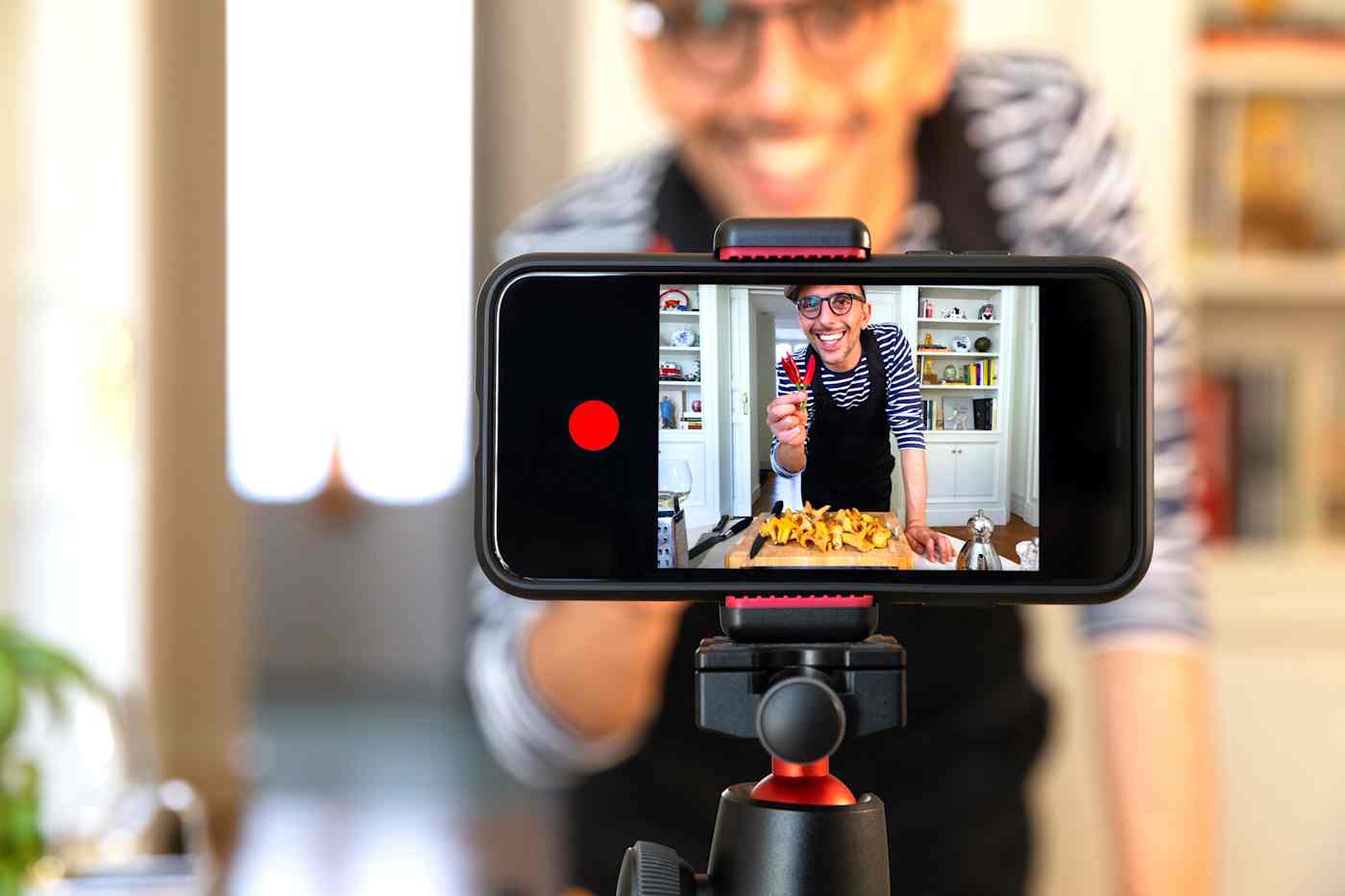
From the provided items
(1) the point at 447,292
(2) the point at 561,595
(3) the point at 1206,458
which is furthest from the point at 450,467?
(2) the point at 561,595

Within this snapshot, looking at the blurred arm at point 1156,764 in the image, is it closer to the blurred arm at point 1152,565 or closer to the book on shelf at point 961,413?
the blurred arm at point 1152,565

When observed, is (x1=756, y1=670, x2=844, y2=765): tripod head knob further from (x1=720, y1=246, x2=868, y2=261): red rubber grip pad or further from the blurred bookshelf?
the blurred bookshelf

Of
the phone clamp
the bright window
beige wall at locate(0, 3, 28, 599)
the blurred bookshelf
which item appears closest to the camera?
the phone clamp

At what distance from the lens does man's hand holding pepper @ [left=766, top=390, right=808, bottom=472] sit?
0.43 m

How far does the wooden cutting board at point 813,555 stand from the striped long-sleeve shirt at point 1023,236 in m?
0.74

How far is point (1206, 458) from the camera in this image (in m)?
1.72

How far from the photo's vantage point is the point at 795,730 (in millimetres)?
420

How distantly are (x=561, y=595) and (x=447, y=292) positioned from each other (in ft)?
16.5

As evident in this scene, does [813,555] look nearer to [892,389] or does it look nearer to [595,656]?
[892,389]

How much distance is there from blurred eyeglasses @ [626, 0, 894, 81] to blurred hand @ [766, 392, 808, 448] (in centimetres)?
90

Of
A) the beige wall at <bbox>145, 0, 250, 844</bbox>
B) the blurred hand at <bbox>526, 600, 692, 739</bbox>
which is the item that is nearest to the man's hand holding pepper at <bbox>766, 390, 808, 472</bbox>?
the blurred hand at <bbox>526, 600, 692, 739</bbox>

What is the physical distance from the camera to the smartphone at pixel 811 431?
1.40ft

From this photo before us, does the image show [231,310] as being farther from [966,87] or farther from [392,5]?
[966,87]

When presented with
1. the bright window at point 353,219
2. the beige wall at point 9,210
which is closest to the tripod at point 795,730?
the beige wall at point 9,210
